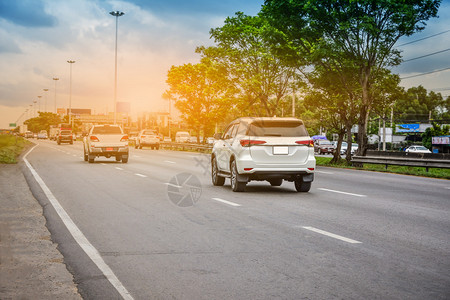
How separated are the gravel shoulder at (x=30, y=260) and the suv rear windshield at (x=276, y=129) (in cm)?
555

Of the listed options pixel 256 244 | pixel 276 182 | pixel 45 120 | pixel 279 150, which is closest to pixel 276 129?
pixel 279 150

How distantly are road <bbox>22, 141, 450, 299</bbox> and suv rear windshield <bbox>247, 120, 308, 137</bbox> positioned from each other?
1.55m

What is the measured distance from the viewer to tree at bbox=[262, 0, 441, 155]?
27859mm

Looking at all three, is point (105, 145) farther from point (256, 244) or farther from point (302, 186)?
point (256, 244)

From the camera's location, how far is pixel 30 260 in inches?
256

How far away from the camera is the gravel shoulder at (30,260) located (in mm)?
5234

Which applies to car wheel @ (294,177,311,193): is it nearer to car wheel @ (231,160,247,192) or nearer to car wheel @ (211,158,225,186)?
car wheel @ (231,160,247,192)

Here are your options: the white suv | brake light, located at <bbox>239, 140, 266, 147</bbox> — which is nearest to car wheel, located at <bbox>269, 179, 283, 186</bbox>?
the white suv

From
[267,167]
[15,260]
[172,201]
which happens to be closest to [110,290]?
[15,260]

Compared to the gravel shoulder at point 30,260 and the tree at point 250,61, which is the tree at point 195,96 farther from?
the gravel shoulder at point 30,260

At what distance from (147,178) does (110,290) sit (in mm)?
13725

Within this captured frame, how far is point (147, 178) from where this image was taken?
62.0 feet

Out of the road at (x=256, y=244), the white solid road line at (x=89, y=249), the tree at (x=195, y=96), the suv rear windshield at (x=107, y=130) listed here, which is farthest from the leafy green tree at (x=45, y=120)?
the white solid road line at (x=89, y=249)

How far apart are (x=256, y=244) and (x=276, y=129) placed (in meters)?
6.87
